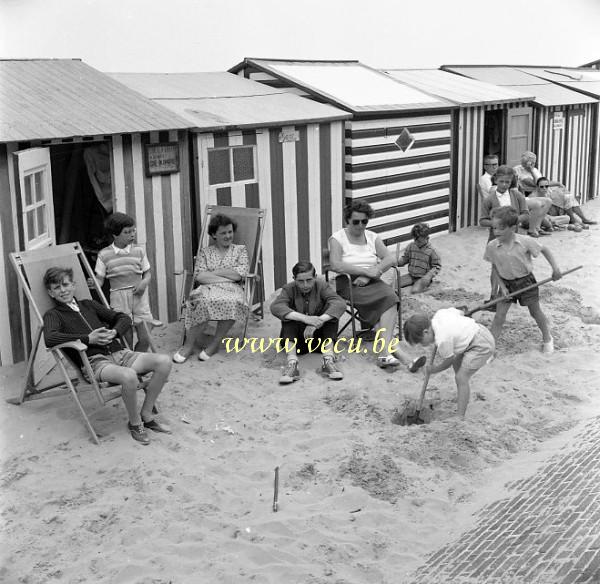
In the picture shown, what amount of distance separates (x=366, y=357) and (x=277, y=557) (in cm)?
312

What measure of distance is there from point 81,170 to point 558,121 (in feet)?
32.3

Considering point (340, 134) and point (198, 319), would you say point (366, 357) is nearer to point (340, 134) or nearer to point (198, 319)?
point (198, 319)

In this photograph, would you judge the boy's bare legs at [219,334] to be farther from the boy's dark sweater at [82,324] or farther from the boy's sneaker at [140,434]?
the boy's sneaker at [140,434]

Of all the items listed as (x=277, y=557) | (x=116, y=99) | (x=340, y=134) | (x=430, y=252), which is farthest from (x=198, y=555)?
(x=340, y=134)

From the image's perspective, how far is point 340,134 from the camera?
9.88m

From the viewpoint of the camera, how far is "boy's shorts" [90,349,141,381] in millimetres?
5355

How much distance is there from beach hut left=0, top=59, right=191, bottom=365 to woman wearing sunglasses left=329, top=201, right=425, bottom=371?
161 centimetres

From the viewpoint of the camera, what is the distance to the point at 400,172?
1128cm

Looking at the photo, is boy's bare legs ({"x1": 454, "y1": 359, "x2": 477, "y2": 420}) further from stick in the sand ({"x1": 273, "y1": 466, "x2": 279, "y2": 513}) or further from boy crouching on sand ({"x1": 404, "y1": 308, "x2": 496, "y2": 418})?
stick in the sand ({"x1": 273, "y1": 466, "x2": 279, "y2": 513})

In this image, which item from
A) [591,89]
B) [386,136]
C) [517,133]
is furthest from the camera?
[591,89]

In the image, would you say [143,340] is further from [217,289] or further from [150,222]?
[150,222]

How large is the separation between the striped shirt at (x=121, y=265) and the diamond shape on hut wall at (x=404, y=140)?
17.4ft

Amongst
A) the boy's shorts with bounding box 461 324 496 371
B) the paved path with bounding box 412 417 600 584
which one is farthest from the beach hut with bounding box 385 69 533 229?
the paved path with bounding box 412 417 600 584

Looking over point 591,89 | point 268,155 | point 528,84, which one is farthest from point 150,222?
point 591,89
